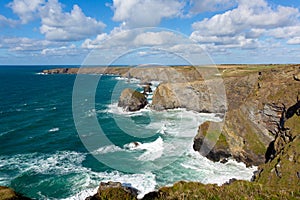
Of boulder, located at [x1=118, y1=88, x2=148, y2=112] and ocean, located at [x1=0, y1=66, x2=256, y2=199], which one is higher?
boulder, located at [x1=118, y1=88, x2=148, y2=112]

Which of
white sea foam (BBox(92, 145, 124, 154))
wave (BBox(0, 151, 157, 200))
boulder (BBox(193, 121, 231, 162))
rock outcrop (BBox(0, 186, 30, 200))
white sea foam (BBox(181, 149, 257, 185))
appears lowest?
wave (BBox(0, 151, 157, 200))

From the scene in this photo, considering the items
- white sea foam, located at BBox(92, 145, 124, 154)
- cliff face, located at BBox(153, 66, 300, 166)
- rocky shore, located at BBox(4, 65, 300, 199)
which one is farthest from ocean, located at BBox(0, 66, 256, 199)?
rocky shore, located at BBox(4, 65, 300, 199)

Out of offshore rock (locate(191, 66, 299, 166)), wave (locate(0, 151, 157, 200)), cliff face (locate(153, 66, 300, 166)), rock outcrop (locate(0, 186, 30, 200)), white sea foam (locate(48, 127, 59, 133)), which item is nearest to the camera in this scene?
rock outcrop (locate(0, 186, 30, 200))

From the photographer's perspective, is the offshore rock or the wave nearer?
the wave

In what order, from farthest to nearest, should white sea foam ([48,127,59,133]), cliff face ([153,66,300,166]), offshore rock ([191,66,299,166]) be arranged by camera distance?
white sea foam ([48,127,59,133]) < cliff face ([153,66,300,166]) < offshore rock ([191,66,299,166])

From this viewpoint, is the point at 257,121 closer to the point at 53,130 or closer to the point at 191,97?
the point at 191,97

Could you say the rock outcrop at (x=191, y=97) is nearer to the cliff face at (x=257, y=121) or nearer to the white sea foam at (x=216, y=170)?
the cliff face at (x=257, y=121)

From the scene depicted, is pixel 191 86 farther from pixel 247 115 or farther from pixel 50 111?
pixel 50 111

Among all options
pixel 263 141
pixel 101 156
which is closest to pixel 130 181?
pixel 101 156

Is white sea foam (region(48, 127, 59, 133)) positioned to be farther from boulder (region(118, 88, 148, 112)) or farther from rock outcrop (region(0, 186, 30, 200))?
rock outcrop (region(0, 186, 30, 200))
